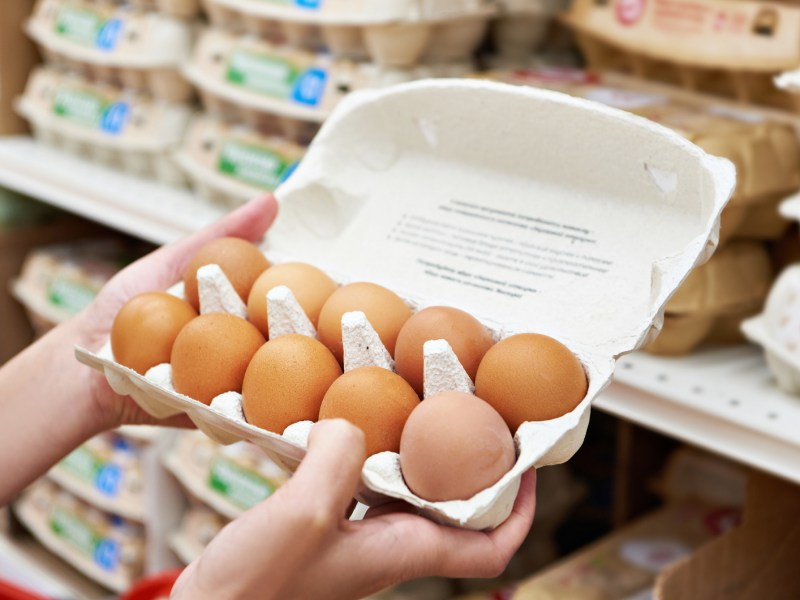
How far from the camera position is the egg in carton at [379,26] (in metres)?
1.48

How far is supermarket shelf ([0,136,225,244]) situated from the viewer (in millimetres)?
1726

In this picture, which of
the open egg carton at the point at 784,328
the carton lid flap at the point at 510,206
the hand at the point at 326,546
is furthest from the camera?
the open egg carton at the point at 784,328

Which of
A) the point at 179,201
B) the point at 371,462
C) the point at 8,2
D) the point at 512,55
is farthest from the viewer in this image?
the point at 8,2

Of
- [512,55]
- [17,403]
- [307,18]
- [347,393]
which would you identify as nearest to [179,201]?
[307,18]

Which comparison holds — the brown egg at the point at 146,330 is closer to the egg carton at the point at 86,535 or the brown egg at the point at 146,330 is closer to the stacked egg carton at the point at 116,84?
the stacked egg carton at the point at 116,84

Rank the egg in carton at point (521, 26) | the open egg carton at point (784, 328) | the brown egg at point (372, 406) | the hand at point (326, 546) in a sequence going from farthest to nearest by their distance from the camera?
the egg in carton at point (521, 26) < the open egg carton at point (784, 328) < the brown egg at point (372, 406) < the hand at point (326, 546)

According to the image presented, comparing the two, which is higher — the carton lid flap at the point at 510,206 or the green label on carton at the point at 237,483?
the carton lid flap at the point at 510,206

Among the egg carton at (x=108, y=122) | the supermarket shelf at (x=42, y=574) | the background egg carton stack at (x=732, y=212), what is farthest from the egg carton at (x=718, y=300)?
the supermarket shelf at (x=42, y=574)

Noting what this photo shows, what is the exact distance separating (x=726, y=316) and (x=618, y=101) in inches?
12.3

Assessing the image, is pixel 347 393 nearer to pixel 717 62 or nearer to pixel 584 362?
pixel 584 362

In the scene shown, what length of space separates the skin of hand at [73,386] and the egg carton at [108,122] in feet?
2.48

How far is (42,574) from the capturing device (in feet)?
6.93

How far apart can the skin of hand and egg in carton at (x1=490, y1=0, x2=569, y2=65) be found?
674mm

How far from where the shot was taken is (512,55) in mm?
1688
